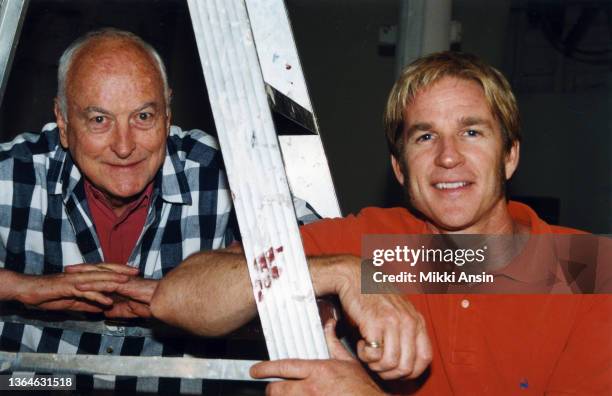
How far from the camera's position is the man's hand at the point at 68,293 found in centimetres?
107

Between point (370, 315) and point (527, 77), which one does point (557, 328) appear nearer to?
point (370, 315)

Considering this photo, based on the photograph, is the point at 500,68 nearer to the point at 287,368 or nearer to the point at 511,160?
the point at 511,160

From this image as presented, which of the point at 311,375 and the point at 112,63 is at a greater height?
the point at 112,63

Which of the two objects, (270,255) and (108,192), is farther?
(108,192)

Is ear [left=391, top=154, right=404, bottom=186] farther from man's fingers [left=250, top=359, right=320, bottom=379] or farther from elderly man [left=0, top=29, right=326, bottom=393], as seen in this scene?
man's fingers [left=250, top=359, right=320, bottom=379]

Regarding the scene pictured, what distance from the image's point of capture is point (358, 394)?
2.73 ft

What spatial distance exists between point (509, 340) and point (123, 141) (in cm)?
90

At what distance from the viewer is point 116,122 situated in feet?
5.05

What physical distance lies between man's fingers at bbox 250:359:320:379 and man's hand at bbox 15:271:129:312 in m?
0.40

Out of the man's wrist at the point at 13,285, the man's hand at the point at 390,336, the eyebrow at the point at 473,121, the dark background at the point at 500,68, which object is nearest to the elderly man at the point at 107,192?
the man's wrist at the point at 13,285

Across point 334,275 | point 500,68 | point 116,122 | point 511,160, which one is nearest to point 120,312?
point 334,275

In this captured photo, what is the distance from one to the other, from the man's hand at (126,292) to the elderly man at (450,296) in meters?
0.04

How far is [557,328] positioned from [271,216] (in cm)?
64

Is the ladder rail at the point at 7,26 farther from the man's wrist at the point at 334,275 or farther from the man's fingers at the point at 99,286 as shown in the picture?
the man's wrist at the point at 334,275
